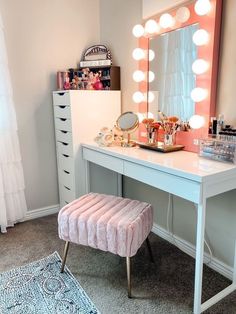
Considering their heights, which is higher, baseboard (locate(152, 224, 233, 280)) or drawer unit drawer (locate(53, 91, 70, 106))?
drawer unit drawer (locate(53, 91, 70, 106))

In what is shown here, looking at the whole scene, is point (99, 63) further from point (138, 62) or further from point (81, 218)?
point (81, 218)

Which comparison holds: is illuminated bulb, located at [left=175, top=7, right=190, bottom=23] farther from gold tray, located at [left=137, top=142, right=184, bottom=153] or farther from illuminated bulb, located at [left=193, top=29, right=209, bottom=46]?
gold tray, located at [left=137, top=142, right=184, bottom=153]

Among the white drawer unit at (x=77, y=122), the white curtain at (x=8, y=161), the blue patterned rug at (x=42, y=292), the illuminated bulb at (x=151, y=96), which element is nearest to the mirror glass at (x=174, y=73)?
the illuminated bulb at (x=151, y=96)

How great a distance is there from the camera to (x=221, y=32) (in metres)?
1.56

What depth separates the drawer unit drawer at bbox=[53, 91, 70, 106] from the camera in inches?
86.0

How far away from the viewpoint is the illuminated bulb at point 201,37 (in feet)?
5.22

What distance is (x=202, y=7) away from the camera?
5.14ft

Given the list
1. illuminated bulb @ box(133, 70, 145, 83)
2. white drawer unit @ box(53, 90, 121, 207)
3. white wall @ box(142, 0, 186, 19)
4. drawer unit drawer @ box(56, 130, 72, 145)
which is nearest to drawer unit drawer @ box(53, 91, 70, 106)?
white drawer unit @ box(53, 90, 121, 207)

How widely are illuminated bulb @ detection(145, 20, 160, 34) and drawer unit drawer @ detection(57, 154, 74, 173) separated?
118 centimetres

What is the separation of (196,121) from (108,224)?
86cm

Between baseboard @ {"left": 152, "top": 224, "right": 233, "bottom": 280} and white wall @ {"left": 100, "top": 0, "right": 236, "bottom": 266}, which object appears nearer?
white wall @ {"left": 100, "top": 0, "right": 236, "bottom": 266}

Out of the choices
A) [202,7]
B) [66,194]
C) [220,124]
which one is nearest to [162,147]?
[220,124]

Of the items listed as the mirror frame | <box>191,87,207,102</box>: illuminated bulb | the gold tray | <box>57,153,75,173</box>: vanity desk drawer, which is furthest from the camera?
<box>57,153,75,173</box>: vanity desk drawer

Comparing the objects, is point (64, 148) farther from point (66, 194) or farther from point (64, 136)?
point (66, 194)
